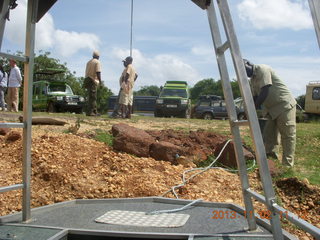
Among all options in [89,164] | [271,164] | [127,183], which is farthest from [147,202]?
[271,164]

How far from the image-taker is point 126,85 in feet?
33.4

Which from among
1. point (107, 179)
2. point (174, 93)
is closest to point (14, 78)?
point (107, 179)

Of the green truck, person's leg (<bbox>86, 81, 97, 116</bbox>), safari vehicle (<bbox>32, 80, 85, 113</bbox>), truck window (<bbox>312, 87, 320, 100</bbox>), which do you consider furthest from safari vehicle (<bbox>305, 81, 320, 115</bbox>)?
person's leg (<bbox>86, 81, 97, 116</bbox>)

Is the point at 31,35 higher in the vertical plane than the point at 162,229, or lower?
higher

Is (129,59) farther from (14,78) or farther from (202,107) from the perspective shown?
(202,107)

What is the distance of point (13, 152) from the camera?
492 centimetres

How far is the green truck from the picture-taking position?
20219 millimetres

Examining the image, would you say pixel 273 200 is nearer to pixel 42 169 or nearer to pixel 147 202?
pixel 147 202

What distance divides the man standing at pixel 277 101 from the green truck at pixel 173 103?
14139 mm

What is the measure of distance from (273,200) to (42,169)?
3.15 m

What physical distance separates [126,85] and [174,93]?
11209 mm

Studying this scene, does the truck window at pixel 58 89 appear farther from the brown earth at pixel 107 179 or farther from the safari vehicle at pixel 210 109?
the brown earth at pixel 107 179

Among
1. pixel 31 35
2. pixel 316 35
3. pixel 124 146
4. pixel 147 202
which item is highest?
pixel 31 35

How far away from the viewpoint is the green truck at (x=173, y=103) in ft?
66.3
